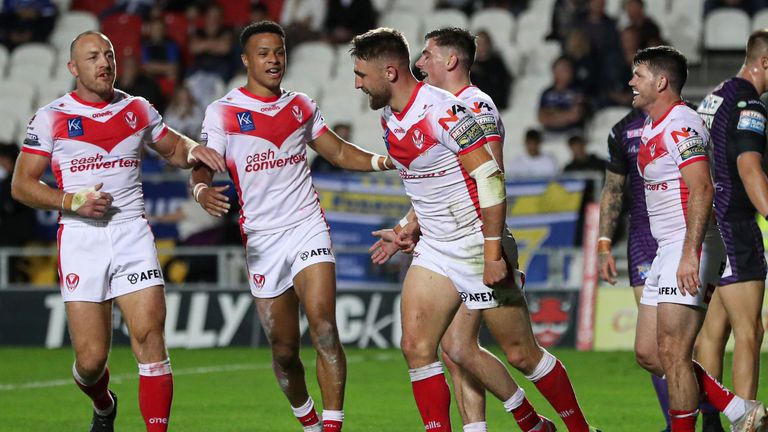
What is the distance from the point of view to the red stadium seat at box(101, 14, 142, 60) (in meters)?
20.9

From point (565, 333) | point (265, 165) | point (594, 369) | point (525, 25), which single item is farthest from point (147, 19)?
point (265, 165)

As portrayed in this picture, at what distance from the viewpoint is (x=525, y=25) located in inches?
774

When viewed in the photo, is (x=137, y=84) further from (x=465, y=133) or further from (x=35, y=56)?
(x=465, y=133)

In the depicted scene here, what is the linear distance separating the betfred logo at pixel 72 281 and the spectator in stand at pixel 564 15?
11.1 metres

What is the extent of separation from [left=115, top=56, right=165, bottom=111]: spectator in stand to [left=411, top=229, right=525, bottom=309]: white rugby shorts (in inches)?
460

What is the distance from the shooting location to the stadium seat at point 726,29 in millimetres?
18609

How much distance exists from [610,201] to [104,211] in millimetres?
3181

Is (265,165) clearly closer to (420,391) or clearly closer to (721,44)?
(420,391)

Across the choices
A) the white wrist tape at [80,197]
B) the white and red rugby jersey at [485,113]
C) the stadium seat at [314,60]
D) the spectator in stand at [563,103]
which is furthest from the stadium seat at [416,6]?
the white wrist tape at [80,197]

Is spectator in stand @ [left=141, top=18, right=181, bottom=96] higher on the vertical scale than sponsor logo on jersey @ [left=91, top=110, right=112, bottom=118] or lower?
lower

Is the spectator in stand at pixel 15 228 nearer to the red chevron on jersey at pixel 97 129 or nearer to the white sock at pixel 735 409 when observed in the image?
the red chevron on jersey at pixel 97 129

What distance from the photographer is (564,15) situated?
18922 millimetres

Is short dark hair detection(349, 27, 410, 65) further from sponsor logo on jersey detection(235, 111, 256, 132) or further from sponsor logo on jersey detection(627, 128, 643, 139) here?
sponsor logo on jersey detection(627, 128, 643, 139)

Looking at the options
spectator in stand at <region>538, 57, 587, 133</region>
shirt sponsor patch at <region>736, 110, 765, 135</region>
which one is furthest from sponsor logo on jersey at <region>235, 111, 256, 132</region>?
spectator in stand at <region>538, 57, 587, 133</region>
